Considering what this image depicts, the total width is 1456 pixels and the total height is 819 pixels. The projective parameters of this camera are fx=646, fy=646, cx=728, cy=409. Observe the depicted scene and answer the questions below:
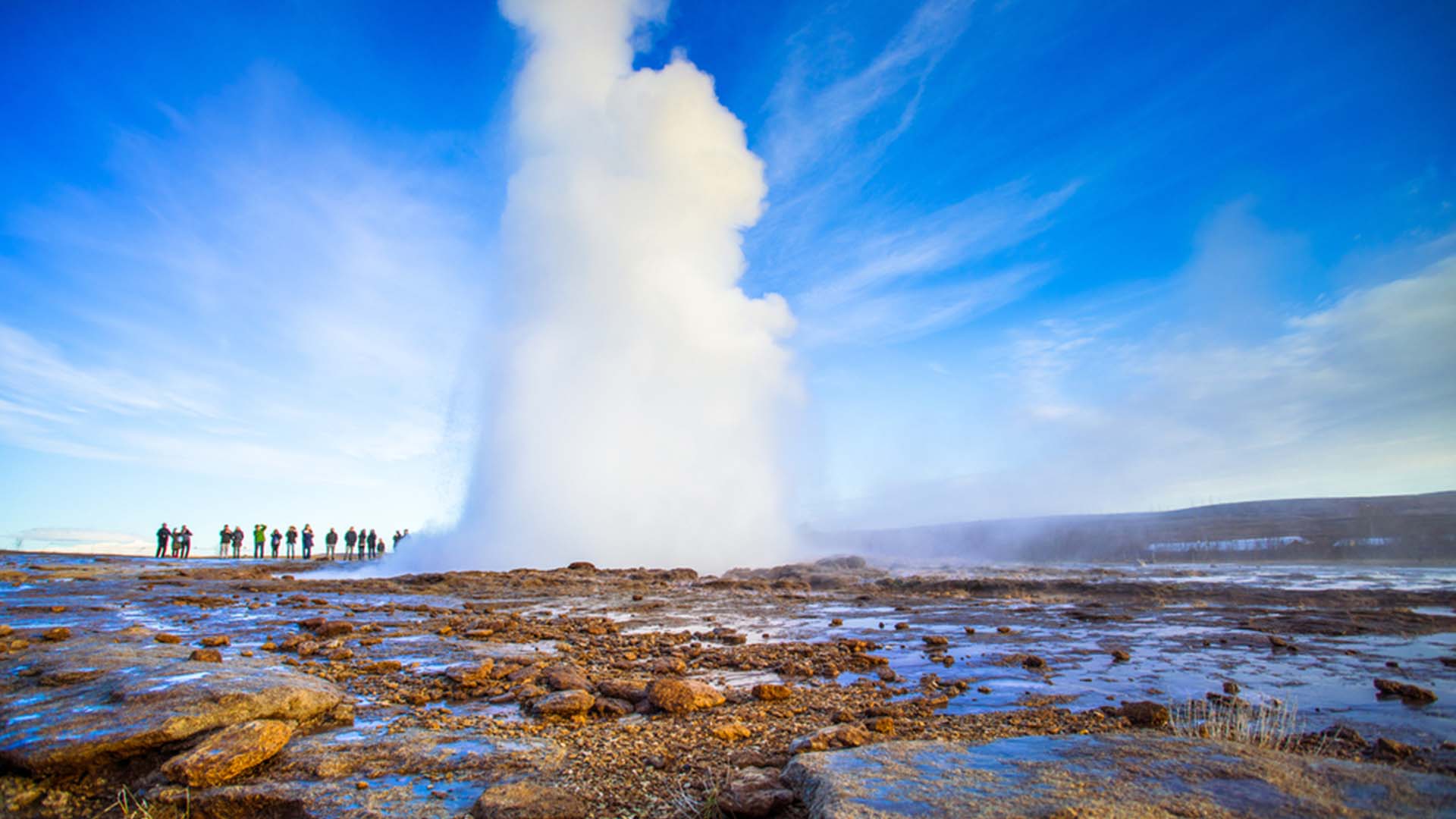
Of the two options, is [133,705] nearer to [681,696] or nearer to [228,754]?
[228,754]

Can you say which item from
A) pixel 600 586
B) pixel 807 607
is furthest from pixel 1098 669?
pixel 600 586

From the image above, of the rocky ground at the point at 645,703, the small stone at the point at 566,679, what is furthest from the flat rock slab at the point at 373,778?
the small stone at the point at 566,679

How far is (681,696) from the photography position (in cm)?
734

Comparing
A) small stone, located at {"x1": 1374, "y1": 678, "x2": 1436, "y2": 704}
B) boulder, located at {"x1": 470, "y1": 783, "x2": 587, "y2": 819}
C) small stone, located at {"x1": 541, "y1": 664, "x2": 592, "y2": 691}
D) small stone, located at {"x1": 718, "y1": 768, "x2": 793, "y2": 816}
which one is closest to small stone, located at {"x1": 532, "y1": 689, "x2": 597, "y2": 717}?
small stone, located at {"x1": 541, "y1": 664, "x2": 592, "y2": 691}

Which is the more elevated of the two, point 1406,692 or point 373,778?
point 373,778

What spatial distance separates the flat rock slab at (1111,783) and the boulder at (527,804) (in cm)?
161

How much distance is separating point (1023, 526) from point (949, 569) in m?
59.6

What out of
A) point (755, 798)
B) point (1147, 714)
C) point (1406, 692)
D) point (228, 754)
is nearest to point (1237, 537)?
point (1406, 692)

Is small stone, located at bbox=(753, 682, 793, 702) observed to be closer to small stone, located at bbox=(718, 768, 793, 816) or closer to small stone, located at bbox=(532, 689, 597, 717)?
small stone, located at bbox=(532, 689, 597, 717)

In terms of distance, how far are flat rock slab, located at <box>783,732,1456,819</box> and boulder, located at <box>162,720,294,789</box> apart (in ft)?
14.9

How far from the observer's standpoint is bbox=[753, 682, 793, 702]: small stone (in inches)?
307

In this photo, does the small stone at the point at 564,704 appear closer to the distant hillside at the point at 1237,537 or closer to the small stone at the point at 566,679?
the small stone at the point at 566,679

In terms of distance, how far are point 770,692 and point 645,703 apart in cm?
151

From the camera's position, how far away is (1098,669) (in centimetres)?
923
